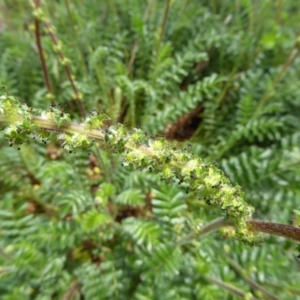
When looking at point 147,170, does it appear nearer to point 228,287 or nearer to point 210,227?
point 210,227

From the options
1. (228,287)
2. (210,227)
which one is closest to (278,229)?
(210,227)

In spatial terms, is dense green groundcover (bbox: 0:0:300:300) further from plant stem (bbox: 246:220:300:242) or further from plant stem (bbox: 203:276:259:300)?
plant stem (bbox: 246:220:300:242)

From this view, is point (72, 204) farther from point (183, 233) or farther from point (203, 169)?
point (203, 169)

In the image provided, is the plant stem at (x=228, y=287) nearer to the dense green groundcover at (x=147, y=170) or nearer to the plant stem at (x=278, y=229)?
the dense green groundcover at (x=147, y=170)

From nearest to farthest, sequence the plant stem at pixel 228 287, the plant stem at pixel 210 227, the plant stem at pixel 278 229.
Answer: the plant stem at pixel 278 229, the plant stem at pixel 210 227, the plant stem at pixel 228 287

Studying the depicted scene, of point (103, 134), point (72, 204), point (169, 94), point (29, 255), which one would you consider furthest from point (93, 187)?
point (103, 134)

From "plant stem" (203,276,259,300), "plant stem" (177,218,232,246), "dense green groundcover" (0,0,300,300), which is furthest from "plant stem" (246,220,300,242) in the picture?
"plant stem" (203,276,259,300)

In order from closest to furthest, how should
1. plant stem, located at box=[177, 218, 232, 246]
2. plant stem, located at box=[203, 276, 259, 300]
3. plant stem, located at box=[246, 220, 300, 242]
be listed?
plant stem, located at box=[246, 220, 300, 242] < plant stem, located at box=[177, 218, 232, 246] < plant stem, located at box=[203, 276, 259, 300]

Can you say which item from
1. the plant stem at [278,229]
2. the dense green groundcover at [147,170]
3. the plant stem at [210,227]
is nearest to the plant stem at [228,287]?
the dense green groundcover at [147,170]

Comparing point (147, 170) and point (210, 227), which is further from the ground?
point (147, 170)
